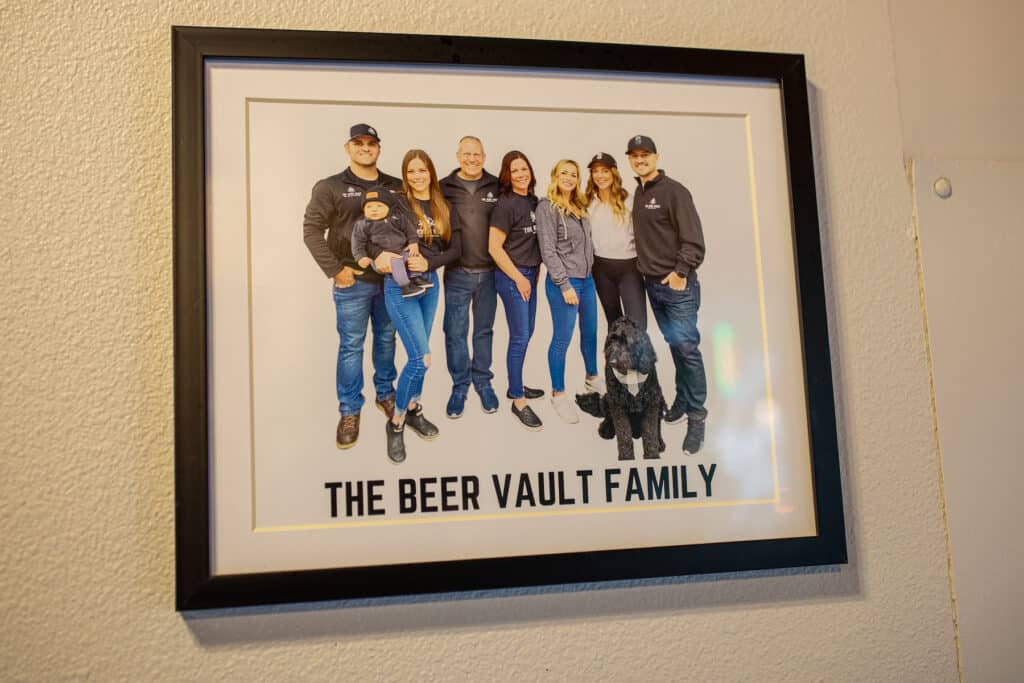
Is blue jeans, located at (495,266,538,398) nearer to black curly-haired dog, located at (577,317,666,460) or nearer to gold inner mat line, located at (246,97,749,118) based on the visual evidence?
black curly-haired dog, located at (577,317,666,460)

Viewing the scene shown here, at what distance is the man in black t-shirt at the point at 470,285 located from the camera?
85cm

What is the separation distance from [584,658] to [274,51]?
831mm

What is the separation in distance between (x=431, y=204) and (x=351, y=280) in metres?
0.14

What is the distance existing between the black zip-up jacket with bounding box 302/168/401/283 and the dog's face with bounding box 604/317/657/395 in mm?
301

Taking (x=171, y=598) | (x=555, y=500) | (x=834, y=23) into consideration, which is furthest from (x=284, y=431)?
(x=834, y=23)

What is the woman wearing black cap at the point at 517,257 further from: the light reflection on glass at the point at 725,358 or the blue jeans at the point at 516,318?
the light reflection on glass at the point at 725,358

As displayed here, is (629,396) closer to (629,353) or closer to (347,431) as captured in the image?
(629,353)

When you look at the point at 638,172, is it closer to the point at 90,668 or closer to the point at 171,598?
the point at 171,598

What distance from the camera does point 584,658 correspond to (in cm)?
85

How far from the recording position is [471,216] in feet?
2.84

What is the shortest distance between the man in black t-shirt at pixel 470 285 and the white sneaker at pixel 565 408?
0.08m

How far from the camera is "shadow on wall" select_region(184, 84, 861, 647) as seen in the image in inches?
31.7

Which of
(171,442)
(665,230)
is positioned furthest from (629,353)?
(171,442)

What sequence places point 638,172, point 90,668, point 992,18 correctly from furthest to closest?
point 992,18
point 638,172
point 90,668
